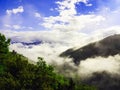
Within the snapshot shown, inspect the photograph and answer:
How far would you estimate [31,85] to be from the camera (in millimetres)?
77375

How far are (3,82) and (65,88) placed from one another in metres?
45.8

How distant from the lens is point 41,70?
8644 centimetres

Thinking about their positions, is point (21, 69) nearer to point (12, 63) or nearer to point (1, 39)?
point (12, 63)

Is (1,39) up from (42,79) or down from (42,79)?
up

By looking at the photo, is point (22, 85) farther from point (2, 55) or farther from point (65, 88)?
point (65, 88)

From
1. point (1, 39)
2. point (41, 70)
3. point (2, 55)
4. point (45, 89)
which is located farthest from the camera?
point (1, 39)

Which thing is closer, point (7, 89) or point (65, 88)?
point (7, 89)

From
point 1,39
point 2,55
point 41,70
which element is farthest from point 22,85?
point 1,39

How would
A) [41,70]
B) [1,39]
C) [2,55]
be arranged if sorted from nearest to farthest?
[41,70], [2,55], [1,39]

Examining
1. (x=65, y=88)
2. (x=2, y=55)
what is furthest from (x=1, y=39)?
(x=65, y=88)

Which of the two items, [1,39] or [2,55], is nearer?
[2,55]

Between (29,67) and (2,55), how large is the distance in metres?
25.1

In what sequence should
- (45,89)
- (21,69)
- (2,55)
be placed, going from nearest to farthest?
1. (45,89)
2. (21,69)
3. (2,55)

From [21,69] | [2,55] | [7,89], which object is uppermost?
[2,55]
